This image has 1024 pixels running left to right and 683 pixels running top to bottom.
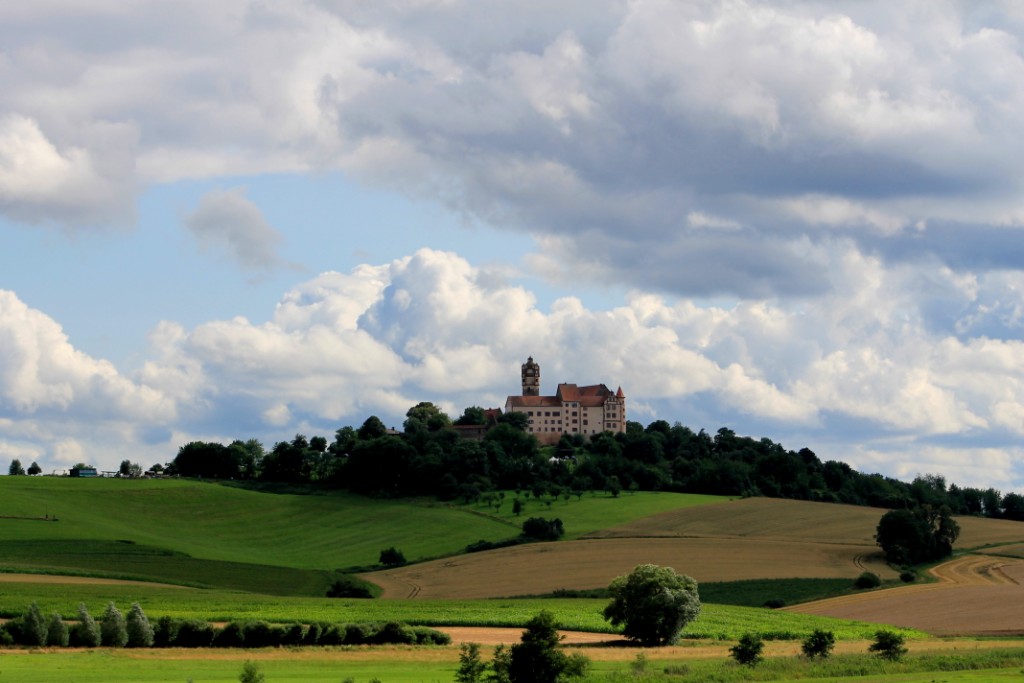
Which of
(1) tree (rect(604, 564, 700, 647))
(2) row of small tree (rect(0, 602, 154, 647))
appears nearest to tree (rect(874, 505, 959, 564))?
(1) tree (rect(604, 564, 700, 647))

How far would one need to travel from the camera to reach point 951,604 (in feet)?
315

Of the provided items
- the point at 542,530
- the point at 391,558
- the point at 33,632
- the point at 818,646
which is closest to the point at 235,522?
the point at 391,558

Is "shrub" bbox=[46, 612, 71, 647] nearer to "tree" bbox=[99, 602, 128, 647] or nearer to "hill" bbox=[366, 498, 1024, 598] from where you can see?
"tree" bbox=[99, 602, 128, 647]

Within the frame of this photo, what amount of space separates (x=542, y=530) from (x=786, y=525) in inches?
1166

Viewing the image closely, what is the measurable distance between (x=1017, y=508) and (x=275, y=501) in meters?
113

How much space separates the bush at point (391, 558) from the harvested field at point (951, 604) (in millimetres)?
49371

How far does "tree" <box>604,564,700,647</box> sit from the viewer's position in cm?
7688

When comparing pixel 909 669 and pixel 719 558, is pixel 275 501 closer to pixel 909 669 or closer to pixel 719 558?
pixel 719 558

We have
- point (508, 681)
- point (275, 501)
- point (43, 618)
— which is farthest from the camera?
Result: point (275, 501)

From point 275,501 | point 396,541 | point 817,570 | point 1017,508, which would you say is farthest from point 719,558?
point 1017,508

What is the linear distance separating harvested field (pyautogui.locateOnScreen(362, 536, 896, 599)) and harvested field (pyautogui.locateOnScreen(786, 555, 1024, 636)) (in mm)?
8899

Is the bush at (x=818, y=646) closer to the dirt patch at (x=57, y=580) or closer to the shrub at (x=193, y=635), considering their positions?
the shrub at (x=193, y=635)

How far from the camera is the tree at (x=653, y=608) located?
252 feet

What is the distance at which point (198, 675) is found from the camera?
5222 centimetres
